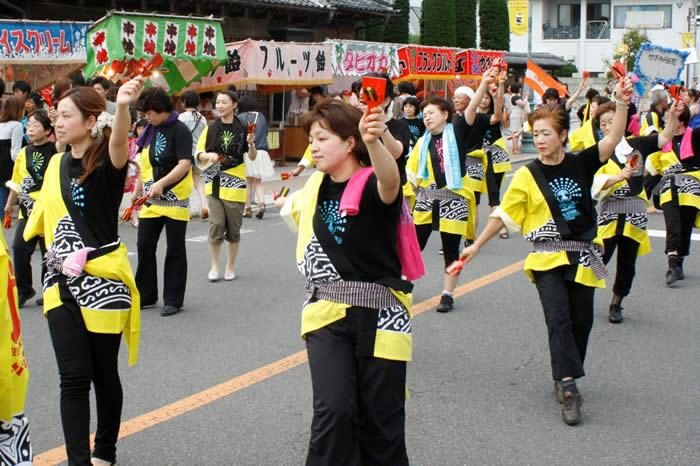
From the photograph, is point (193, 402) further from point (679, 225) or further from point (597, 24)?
point (597, 24)

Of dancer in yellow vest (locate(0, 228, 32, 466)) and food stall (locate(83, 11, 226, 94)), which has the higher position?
food stall (locate(83, 11, 226, 94))

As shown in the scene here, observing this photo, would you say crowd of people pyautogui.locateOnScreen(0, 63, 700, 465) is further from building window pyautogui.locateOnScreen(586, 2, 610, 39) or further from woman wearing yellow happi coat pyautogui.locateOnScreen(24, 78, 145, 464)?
building window pyautogui.locateOnScreen(586, 2, 610, 39)

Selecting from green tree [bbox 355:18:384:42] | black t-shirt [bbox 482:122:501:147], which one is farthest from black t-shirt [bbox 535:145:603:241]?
green tree [bbox 355:18:384:42]

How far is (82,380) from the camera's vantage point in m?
3.70

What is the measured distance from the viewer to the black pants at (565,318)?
188 inches

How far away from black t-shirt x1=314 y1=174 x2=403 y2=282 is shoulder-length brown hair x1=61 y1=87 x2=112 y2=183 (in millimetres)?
1128

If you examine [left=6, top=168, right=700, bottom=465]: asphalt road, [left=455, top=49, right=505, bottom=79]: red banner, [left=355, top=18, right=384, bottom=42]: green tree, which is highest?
[left=355, top=18, right=384, bottom=42]: green tree

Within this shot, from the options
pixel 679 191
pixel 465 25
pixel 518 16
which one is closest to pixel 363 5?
pixel 518 16

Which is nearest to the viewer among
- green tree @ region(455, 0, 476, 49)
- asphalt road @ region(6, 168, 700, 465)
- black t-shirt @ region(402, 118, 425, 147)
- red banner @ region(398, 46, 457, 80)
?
asphalt road @ region(6, 168, 700, 465)

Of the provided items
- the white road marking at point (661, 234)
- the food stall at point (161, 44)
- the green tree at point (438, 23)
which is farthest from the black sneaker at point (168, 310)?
the green tree at point (438, 23)

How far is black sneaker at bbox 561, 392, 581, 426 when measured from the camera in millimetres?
4664

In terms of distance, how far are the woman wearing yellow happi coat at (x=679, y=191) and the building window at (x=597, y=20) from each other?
47999 millimetres

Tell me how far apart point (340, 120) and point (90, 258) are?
135 cm

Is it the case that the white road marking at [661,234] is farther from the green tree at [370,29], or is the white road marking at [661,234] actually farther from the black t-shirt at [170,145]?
the green tree at [370,29]
